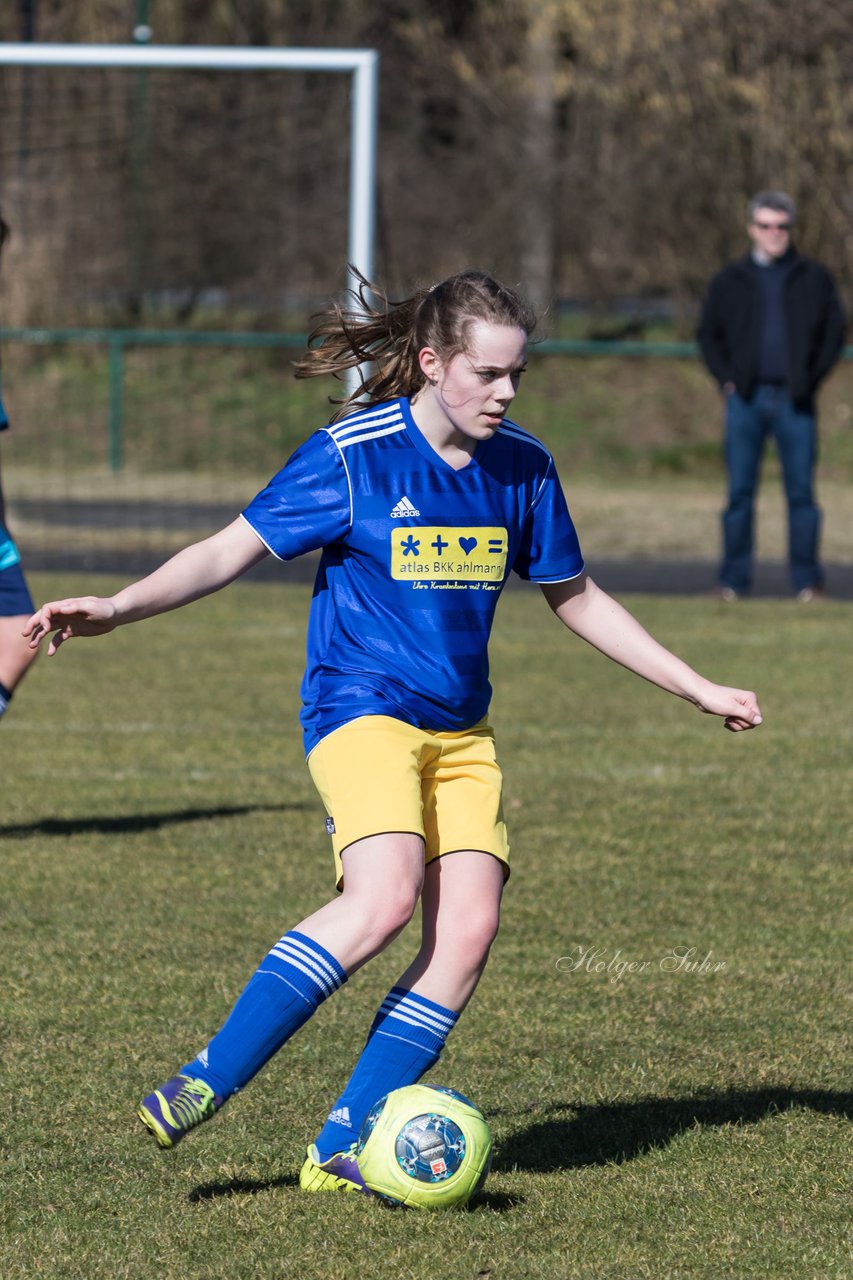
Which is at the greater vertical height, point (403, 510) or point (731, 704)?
point (403, 510)

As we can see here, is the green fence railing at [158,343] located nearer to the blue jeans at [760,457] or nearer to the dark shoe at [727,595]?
the blue jeans at [760,457]

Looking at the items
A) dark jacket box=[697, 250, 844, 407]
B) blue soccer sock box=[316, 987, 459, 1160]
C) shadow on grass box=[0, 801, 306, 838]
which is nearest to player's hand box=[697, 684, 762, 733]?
blue soccer sock box=[316, 987, 459, 1160]

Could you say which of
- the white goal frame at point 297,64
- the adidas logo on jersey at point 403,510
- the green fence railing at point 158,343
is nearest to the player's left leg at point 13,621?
the adidas logo on jersey at point 403,510

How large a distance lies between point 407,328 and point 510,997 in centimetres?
185

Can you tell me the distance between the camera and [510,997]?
15.6 feet

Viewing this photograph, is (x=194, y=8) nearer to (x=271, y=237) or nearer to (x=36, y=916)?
(x=271, y=237)

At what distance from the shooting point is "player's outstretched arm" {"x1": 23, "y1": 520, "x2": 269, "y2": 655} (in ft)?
10.9

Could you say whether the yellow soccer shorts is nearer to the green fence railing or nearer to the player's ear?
the player's ear

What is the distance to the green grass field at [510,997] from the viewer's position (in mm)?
3303

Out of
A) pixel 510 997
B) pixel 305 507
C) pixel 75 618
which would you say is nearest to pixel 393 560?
pixel 305 507

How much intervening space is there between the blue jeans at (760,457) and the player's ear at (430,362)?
8944 mm

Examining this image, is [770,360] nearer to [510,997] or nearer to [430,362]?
[510,997]

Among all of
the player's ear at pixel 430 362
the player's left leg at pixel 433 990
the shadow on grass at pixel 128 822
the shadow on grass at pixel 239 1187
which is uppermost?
the player's ear at pixel 430 362

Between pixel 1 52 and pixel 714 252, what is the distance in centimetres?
1373
